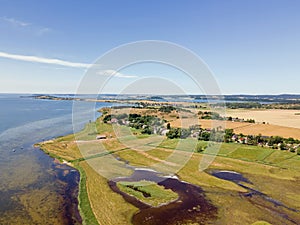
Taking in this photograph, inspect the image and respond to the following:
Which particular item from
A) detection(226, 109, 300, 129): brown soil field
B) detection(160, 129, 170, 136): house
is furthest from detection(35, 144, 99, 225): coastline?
detection(226, 109, 300, 129): brown soil field

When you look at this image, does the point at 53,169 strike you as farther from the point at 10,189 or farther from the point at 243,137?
the point at 243,137

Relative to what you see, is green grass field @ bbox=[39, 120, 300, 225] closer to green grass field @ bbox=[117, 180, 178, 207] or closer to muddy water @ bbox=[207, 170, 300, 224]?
green grass field @ bbox=[117, 180, 178, 207]

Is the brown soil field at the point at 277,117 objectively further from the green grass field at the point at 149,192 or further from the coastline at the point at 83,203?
the coastline at the point at 83,203

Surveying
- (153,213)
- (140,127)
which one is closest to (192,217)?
(153,213)

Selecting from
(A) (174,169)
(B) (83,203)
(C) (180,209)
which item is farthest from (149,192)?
(A) (174,169)

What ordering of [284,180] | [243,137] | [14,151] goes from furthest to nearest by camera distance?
[243,137] < [14,151] < [284,180]

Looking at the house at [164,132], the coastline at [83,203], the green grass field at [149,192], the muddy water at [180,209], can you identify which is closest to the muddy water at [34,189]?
the coastline at [83,203]

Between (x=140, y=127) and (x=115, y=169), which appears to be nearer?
(x=115, y=169)

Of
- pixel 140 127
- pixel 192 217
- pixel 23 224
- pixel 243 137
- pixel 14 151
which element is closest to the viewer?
pixel 23 224
